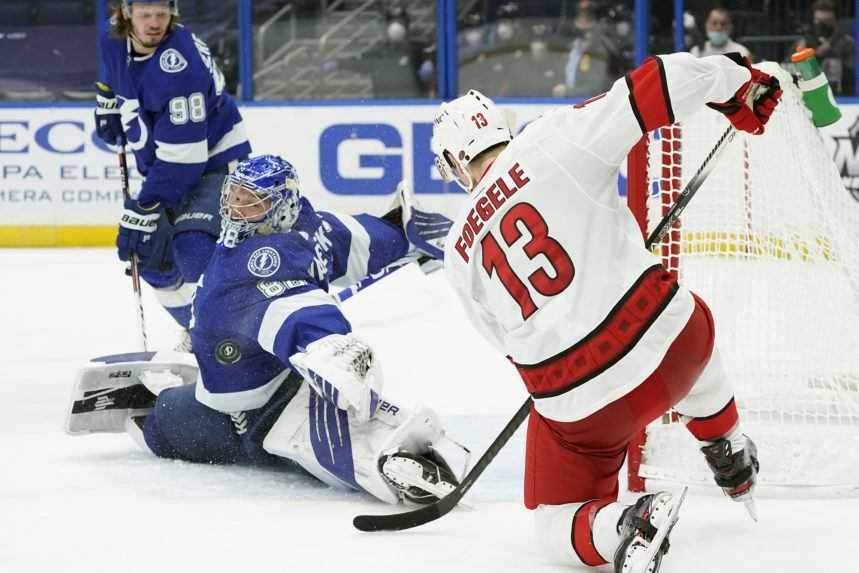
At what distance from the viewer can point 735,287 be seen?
343 centimetres

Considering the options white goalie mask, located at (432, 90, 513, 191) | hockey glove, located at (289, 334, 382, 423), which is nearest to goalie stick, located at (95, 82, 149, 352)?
hockey glove, located at (289, 334, 382, 423)

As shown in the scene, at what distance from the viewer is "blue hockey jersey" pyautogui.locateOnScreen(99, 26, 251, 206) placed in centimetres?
394

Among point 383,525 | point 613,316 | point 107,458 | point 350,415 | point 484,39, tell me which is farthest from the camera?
point 484,39

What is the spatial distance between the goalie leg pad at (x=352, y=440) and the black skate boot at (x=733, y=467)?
55cm

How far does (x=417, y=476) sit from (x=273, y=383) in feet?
1.42

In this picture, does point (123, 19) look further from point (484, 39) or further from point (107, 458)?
point (484, 39)

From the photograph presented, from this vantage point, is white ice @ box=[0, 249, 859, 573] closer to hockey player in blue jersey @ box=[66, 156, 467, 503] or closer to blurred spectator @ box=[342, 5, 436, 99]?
hockey player in blue jersey @ box=[66, 156, 467, 503]

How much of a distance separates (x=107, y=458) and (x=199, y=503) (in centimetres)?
52

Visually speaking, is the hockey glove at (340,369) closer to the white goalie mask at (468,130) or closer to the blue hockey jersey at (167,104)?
the white goalie mask at (468,130)

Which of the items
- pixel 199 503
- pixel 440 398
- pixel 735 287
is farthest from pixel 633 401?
pixel 440 398

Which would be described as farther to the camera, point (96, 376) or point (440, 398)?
point (440, 398)

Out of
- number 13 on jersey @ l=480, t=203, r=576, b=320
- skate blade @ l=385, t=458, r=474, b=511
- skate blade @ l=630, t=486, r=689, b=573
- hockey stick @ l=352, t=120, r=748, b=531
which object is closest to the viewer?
skate blade @ l=630, t=486, r=689, b=573

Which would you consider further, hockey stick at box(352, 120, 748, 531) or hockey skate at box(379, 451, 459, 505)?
hockey skate at box(379, 451, 459, 505)

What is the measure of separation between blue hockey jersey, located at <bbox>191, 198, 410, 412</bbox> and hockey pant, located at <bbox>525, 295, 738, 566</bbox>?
63cm
